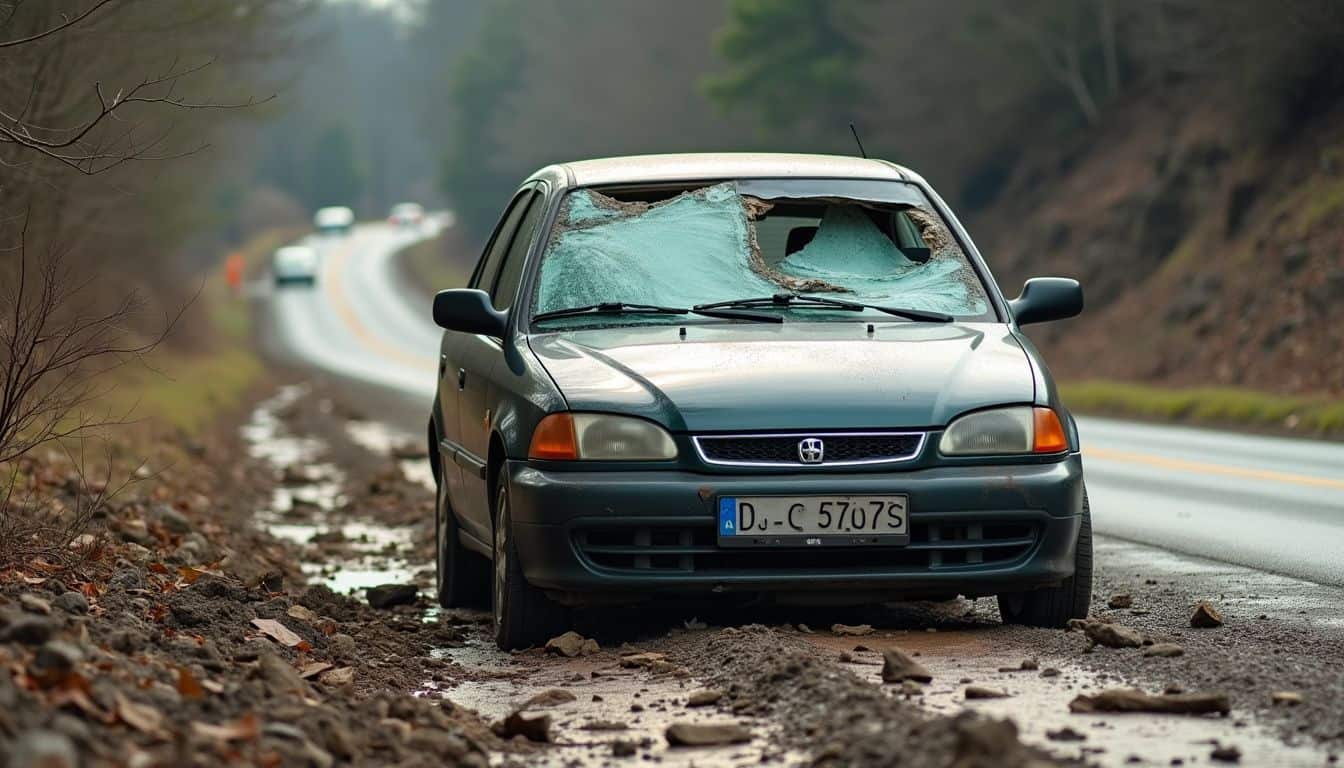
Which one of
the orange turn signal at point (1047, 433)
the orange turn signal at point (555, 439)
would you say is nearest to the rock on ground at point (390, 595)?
the orange turn signal at point (555, 439)

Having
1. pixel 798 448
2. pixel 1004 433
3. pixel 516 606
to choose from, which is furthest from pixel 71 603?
pixel 1004 433

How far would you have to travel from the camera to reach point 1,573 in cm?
779

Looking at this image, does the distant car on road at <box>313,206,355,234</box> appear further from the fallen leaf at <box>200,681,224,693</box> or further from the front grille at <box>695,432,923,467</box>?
the fallen leaf at <box>200,681,224,693</box>

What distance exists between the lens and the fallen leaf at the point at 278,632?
741 centimetres

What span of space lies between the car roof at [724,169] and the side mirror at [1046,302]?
823mm

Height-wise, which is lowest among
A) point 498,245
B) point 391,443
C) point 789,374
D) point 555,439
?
point 555,439

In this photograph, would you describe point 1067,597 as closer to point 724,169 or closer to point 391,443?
point 724,169

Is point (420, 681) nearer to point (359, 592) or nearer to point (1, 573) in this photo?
point (1, 573)

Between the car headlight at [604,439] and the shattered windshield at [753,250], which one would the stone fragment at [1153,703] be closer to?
the car headlight at [604,439]

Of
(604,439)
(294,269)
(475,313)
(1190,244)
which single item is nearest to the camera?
(604,439)

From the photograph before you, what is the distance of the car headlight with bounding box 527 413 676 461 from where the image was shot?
7.09m

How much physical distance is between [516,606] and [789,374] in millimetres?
1250

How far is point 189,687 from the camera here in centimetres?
552

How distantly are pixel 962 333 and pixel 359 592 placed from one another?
380 cm
